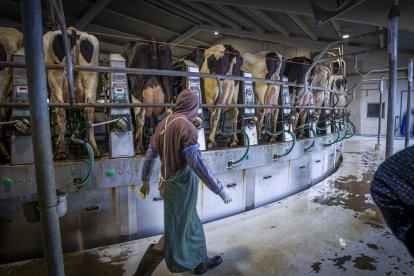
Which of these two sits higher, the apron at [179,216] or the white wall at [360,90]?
the white wall at [360,90]

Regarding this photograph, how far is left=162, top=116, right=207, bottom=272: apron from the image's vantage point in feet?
5.90

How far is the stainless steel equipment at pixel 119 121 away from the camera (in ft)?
8.79

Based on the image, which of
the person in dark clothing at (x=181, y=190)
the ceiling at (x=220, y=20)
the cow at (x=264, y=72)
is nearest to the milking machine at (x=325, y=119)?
the ceiling at (x=220, y=20)

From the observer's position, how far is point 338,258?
7.47 ft

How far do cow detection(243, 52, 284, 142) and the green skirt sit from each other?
267 centimetres

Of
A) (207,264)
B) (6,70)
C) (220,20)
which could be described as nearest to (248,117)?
(207,264)

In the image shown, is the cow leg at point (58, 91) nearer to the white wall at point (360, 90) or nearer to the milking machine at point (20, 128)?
the milking machine at point (20, 128)

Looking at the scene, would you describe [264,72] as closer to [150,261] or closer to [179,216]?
[179,216]

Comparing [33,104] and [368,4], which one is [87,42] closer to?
[33,104]

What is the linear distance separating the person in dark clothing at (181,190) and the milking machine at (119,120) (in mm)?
947

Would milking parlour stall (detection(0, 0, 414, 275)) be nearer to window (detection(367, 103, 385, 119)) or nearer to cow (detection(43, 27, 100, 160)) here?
cow (detection(43, 27, 100, 160))

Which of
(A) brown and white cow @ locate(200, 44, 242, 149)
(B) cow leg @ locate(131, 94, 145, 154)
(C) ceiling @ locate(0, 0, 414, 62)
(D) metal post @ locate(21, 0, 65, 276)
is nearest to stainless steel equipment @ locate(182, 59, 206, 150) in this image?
(A) brown and white cow @ locate(200, 44, 242, 149)

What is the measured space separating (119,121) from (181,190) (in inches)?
48.8

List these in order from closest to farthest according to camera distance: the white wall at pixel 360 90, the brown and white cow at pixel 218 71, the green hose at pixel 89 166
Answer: the green hose at pixel 89 166 < the brown and white cow at pixel 218 71 < the white wall at pixel 360 90
